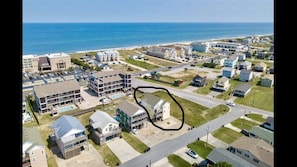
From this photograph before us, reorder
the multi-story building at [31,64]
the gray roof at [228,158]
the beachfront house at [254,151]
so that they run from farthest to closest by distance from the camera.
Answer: the multi-story building at [31,64] < the beachfront house at [254,151] < the gray roof at [228,158]

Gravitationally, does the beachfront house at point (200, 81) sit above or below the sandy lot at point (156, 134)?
above

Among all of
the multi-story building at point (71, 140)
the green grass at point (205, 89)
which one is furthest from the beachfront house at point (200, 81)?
the multi-story building at point (71, 140)

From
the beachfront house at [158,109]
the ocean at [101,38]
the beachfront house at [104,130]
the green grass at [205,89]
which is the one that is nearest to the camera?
the beachfront house at [104,130]

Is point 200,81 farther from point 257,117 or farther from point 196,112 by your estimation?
point 257,117

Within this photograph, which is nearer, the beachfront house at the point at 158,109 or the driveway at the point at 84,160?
the driveway at the point at 84,160

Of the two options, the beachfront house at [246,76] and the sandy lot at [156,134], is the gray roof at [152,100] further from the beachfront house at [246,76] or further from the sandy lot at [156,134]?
the beachfront house at [246,76]

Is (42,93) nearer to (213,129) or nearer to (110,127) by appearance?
(110,127)
